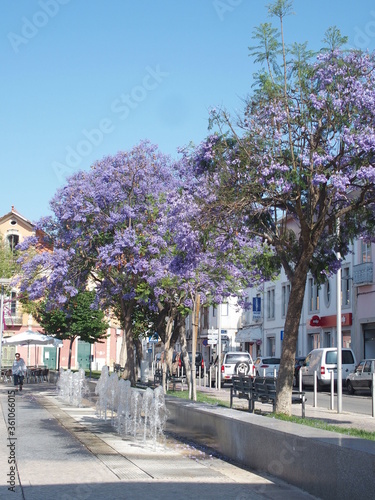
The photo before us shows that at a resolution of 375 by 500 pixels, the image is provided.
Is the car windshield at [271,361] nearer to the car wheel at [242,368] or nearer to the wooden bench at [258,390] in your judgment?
the car wheel at [242,368]

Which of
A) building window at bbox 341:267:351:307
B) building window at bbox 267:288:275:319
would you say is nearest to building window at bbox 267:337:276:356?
building window at bbox 267:288:275:319

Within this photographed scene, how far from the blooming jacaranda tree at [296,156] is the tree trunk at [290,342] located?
2 centimetres

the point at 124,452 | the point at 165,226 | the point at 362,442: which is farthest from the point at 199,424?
the point at 165,226

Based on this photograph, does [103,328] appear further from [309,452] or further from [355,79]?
[309,452]

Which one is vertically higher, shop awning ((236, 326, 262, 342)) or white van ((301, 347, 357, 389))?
shop awning ((236, 326, 262, 342))

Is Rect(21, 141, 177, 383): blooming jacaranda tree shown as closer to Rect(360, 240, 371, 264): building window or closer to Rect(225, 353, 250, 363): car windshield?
Rect(225, 353, 250, 363): car windshield

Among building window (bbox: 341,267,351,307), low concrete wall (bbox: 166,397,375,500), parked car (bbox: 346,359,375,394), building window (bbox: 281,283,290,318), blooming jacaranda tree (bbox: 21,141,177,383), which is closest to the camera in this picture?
low concrete wall (bbox: 166,397,375,500)

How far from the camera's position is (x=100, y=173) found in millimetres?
27719

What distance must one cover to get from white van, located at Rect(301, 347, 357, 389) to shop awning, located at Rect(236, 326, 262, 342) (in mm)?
24508

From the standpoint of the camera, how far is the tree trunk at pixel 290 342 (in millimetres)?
15281

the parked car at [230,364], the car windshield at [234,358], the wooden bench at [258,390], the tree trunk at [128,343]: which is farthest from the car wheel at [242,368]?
the wooden bench at [258,390]

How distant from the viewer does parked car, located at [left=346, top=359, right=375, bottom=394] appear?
112 ft

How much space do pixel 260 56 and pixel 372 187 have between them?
3142mm

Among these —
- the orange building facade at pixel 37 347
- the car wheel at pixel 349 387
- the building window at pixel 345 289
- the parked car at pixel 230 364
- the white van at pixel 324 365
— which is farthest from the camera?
the orange building facade at pixel 37 347
